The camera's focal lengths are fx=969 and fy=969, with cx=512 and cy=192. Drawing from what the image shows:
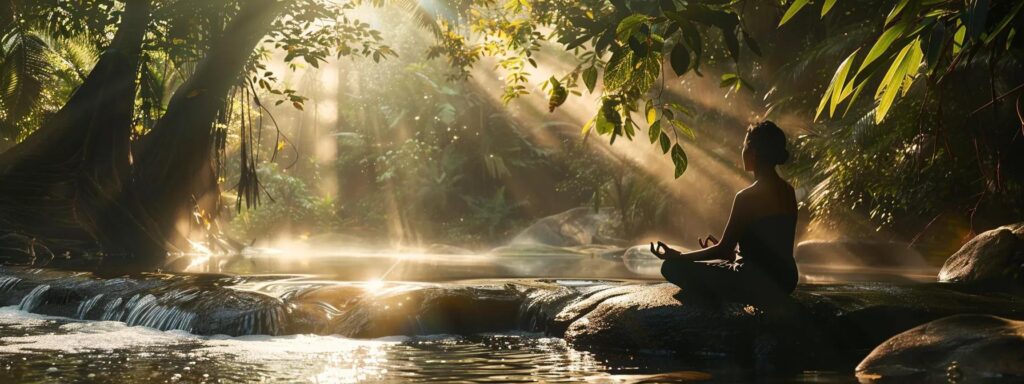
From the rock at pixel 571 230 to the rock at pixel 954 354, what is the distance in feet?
68.2

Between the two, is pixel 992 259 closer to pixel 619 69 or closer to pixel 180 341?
pixel 619 69

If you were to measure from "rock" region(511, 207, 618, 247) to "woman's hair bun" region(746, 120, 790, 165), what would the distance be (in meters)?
20.3

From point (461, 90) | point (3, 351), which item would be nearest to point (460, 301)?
point (3, 351)

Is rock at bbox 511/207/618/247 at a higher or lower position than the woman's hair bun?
higher

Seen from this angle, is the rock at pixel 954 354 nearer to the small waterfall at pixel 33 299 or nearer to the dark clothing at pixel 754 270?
the dark clothing at pixel 754 270

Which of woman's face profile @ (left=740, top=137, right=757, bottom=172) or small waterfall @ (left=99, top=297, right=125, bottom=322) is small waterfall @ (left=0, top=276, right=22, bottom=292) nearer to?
small waterfall @ (left=99, top=297, right=125, bottom=322)

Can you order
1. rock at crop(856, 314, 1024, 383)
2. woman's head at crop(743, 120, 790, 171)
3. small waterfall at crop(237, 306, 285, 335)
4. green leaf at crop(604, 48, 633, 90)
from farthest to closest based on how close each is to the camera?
small waterfall at crop(237, 306, 285, 335) < woman's head at crop(743, 120, 790, 171) < rock at crop(856, 314, 1024, 383) < green leaf at crop(604, 48, 633, 90)

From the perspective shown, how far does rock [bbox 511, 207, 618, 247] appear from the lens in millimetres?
26500

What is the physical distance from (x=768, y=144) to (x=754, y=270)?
0.74 meters

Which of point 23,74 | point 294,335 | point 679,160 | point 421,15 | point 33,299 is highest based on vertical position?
point 421,15

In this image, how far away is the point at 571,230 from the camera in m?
27.3

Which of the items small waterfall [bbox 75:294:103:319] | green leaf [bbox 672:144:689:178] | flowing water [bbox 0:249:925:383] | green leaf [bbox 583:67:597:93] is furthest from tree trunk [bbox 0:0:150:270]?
green leaf [bbox 672:144:689:178]

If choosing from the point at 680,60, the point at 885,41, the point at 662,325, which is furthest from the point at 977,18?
the point at 662,325

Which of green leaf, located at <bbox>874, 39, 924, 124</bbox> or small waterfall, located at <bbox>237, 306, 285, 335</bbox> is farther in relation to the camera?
small waterfall, located at <bbox>237, 306, 285, 335</bbox>
